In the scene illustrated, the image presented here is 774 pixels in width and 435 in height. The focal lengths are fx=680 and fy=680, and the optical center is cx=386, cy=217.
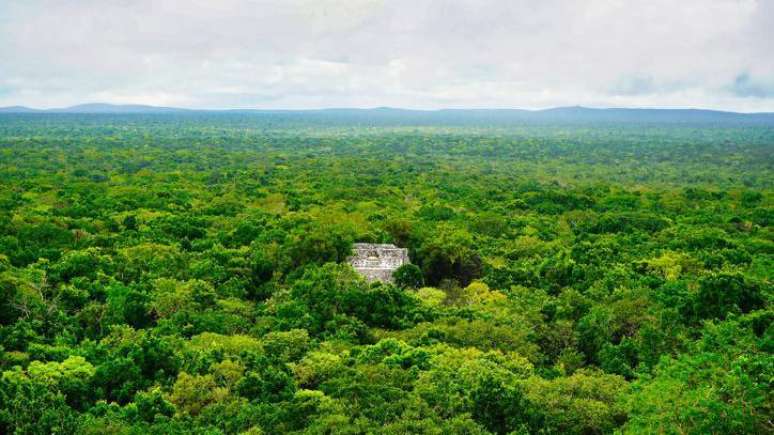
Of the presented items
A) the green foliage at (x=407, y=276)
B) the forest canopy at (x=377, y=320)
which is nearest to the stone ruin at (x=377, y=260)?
the green foliage at (x=407, y=276)

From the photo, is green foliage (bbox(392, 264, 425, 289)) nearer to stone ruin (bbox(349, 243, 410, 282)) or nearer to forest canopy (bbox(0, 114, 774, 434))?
forest canopy (bbox(0, 114, 774, 434))

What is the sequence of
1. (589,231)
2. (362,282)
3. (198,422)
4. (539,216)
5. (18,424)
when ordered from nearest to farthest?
1. (18,424)
2. (198,422)
3. (362,282)
4. (589,231)
5. (539,216)

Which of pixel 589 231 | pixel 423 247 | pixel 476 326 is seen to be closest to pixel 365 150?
pixel 589 231

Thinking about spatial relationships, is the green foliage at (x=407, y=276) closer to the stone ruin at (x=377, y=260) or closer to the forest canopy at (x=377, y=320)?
the forest canopy at (x=377, y=320)

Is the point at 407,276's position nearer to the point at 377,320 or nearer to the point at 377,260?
the point at 377,260

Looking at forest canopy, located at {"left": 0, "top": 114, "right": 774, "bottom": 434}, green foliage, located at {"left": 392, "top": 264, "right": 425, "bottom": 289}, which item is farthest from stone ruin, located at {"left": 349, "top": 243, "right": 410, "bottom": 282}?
forest canopy, located at {"left": 0, "top": 114, "right": 774, "bottom": 434}

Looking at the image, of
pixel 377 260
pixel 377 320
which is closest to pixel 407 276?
pixel 377 260

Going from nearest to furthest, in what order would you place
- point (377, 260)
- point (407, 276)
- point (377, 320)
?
point (377, 320) → point (407, 276) → point (377, 260)

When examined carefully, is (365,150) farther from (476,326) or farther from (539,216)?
(476,326)

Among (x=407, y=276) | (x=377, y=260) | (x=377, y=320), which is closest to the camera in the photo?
(x=377, y=320)
